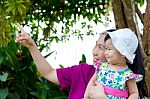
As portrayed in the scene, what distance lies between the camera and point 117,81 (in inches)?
84.7

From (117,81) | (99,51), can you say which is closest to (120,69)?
(117,81)

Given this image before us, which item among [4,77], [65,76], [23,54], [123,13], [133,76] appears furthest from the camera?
[23,54]

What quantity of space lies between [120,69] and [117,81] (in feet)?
0.20

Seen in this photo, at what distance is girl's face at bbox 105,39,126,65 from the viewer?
215 centimetres

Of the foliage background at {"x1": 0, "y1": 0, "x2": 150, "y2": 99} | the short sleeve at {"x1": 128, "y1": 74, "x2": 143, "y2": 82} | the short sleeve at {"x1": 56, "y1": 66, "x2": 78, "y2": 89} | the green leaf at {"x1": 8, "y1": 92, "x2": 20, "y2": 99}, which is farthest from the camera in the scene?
the green leaf at {"x1": 8, "y1": 92, "x2": 20, "y2": 99}

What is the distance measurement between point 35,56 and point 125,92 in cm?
52

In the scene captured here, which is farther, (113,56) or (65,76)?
(65,76)

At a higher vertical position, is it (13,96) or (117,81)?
(117,81)

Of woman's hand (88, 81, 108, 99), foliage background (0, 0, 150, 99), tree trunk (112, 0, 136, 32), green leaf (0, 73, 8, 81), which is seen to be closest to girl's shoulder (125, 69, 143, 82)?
woman's hand (88, 81, 108, 99)

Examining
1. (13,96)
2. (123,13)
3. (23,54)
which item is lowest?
(13,96)

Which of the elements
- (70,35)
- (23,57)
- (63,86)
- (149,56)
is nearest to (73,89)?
(63,86)

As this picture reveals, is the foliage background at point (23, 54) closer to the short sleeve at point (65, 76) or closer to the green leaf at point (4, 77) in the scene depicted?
the green leaf at point (4, 77)

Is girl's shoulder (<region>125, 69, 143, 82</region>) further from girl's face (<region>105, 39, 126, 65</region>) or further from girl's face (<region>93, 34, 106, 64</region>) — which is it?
girl's face (<region>93, 34, 106, 64</region>)

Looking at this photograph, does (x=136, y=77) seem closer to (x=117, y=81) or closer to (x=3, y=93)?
(x=117, y=81)
